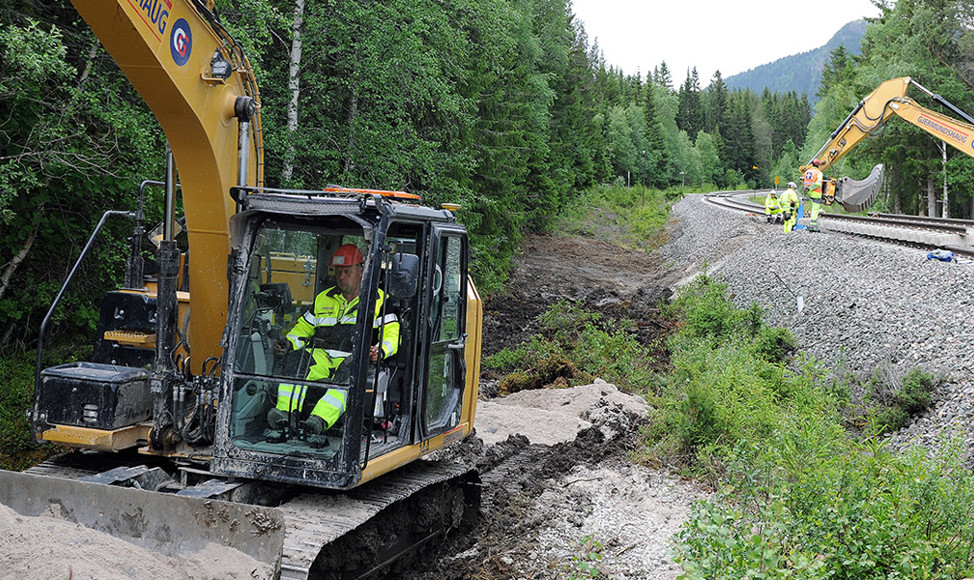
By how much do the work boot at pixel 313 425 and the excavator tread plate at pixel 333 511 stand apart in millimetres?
469

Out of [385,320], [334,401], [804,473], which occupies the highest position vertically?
[385,320]

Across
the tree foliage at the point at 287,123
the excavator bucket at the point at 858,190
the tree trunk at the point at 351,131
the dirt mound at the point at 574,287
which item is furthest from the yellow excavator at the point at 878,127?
the tree trunk at the point at 351,131

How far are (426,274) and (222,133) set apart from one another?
164 centimetres

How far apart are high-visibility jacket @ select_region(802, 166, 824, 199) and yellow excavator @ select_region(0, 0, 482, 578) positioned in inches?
778

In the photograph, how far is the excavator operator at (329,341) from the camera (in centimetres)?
505

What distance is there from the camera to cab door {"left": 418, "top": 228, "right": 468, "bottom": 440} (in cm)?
589

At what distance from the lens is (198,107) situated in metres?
5.02

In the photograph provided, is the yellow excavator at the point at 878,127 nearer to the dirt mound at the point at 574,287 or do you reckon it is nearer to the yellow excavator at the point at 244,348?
the dirt mound at the point at 574,287

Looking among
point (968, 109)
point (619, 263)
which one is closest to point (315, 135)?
point (619, 263)

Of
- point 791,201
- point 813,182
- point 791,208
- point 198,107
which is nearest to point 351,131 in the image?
point 198,107

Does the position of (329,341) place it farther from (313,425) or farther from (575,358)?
(575,358)

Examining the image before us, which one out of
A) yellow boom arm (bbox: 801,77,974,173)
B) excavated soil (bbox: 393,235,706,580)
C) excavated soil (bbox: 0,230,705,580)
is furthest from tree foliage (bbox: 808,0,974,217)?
excavated soil (bbox: 0,230,705,580)

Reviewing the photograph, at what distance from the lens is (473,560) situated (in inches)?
247

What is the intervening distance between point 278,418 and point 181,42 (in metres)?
2.34
